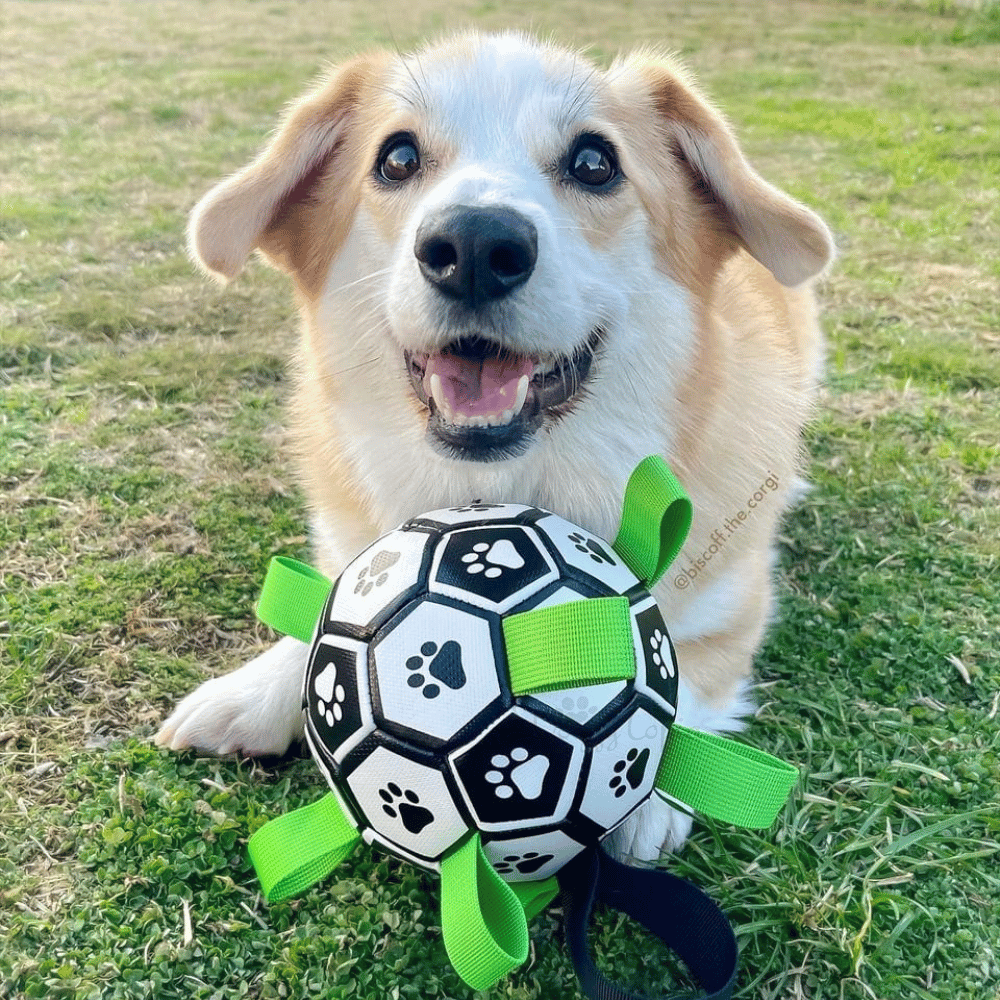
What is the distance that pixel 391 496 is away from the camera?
7.49 feet

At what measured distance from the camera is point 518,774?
59.3 inches

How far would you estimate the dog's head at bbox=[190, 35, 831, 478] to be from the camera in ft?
6.17

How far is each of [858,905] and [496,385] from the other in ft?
4.00

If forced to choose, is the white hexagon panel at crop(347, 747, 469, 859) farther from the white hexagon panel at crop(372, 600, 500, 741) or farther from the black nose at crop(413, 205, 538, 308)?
the black nose at crop(413, 205, 538, 308)

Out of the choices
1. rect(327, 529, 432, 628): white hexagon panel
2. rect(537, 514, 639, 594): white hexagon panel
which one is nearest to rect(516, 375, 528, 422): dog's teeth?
rect(537, 514, 639, 594): white hexagon panel

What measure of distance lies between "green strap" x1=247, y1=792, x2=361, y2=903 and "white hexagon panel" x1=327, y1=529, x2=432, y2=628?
35 cm

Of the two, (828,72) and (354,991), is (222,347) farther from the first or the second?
(828,72)

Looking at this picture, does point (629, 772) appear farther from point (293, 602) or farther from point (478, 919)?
point (293, 602)

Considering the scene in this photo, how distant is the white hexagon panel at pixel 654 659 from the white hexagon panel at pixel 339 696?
46cm

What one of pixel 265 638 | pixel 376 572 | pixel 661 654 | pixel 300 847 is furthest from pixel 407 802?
pixel 265 638

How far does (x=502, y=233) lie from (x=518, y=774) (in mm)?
949

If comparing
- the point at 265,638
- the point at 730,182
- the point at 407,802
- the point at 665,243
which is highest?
the point at 730,182

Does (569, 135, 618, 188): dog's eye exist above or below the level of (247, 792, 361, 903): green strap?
above

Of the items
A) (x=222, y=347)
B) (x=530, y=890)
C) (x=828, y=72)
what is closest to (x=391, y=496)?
(x=530, y=890)
